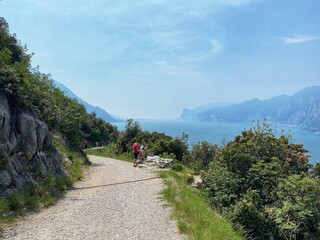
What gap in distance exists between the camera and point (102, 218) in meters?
10.1

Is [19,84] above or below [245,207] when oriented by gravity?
above

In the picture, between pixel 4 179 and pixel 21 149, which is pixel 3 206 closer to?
pixel 4 179

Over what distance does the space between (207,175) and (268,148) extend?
24.6 feet

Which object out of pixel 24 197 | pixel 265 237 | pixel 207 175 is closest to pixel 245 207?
pixel 265 237

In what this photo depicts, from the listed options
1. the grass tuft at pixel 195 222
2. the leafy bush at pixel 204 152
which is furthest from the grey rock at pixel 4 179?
the leafy bush at pixel 204 152

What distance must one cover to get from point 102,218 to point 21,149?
521 cm

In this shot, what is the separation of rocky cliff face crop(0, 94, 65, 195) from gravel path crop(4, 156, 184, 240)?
1633 millimetres

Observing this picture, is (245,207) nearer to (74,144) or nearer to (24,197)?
(24,197)

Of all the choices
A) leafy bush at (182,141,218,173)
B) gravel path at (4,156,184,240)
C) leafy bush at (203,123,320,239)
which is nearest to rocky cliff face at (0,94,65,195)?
gravel path at (4,156,184,240)

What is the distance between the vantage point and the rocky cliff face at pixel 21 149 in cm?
1111

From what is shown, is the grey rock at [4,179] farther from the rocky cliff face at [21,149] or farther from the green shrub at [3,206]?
the green shrub at [3,206]

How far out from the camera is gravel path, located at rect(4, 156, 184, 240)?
8484 mm

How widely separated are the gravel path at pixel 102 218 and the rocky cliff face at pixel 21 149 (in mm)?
1633

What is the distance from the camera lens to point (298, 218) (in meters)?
16.3
